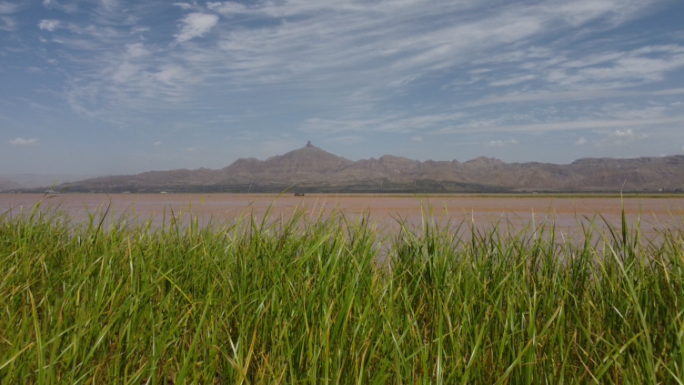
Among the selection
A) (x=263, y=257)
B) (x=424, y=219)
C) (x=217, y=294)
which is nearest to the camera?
(x=217, y=294)

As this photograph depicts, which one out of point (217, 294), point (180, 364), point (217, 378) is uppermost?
point (217, 294)

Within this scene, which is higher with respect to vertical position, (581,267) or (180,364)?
(581,267)

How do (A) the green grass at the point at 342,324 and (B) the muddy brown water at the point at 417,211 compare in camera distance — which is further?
(B) the muddy brown water at the point at 417,211

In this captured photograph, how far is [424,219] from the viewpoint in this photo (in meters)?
4.38

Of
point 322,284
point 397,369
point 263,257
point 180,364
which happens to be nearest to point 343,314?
point 322,284

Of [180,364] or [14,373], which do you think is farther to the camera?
[180,364]

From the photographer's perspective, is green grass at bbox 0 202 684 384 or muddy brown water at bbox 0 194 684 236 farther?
muddy brown water at bbox 0 194 684 236

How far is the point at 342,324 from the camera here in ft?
9.29

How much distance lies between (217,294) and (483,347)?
1.59 m

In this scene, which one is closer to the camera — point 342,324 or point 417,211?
point 342,324

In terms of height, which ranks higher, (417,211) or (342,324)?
(342,324)

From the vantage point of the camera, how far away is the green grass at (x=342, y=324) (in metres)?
2.52

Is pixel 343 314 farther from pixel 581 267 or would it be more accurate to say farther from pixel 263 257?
pixel 581 267

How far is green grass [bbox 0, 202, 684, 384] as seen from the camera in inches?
99.2
